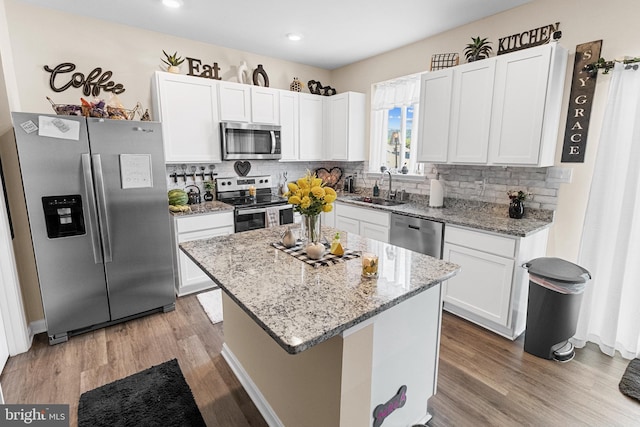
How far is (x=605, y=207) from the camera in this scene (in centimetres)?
231

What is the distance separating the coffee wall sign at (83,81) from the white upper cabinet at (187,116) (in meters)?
0.39

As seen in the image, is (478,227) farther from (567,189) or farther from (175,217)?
(175,217)

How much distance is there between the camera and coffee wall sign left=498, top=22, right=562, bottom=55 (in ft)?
8.22

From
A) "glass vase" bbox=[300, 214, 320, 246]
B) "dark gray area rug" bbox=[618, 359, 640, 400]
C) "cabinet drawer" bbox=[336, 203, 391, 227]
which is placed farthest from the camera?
"cabinet drawer" bbox=[336, 203, 391, 227]

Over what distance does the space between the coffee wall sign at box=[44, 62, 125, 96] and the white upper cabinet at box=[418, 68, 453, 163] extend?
Answer: 309 cm

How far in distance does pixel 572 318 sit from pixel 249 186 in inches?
138

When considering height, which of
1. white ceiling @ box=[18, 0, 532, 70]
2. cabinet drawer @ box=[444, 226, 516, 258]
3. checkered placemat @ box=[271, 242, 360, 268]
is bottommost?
cabinet drawer @ box=[444, 226, 516, 258]

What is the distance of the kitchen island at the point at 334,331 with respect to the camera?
1.18 meters

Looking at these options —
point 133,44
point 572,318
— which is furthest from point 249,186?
point 572,318

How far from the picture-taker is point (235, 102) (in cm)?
357

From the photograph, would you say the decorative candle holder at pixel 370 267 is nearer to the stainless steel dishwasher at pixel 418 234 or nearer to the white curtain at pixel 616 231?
the stainless steel dishwasher at pixel 418 234

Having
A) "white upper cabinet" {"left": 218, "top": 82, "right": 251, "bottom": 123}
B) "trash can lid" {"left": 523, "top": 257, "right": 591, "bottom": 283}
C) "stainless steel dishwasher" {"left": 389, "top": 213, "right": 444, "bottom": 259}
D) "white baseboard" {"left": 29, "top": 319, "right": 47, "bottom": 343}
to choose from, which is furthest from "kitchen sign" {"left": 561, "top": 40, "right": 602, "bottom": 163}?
"white baseboard" {"left": 29, "top": 319, "right": 47, "bottom": 343}

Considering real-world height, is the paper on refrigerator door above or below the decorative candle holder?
above

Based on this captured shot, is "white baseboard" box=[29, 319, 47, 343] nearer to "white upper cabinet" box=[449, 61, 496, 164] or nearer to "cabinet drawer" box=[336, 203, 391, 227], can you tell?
"cabinet drawer" box=[336, 203, 391, 227]
